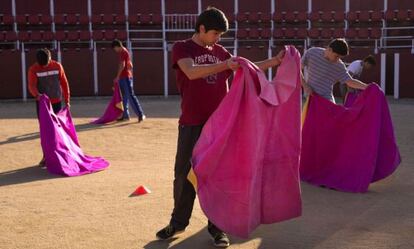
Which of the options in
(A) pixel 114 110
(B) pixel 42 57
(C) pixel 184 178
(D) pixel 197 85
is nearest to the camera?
(D) pixel 197 85

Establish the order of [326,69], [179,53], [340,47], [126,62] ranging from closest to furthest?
[179,53] → [340,47] → [326,69] → [126,62]

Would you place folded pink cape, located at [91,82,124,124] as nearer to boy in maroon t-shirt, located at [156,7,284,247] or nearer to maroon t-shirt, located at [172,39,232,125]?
boy in maroon t-shirt, located at [156,7,284,247]

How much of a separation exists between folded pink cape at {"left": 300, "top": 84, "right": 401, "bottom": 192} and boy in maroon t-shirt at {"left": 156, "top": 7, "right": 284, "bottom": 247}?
214 cm

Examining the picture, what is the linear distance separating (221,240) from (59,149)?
11.0ft

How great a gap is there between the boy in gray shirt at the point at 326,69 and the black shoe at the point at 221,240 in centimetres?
244

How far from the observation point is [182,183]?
3.80 metres

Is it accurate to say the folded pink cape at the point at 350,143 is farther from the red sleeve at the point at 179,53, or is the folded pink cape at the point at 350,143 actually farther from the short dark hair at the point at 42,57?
the short dark hair at the point at 42,57

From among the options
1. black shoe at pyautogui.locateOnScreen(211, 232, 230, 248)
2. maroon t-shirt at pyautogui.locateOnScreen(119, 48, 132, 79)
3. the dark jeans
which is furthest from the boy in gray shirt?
maroon t-shirt at pyautogui.locateOnScreen(119, 48, 132, 79)

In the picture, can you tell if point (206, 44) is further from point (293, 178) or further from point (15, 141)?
point (15, 141)

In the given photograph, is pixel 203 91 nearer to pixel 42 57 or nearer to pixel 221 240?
pixel 221 240

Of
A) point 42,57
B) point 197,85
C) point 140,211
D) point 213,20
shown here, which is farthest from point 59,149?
point 213,20

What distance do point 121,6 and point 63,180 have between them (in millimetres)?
13417

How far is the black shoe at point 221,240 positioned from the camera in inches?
146

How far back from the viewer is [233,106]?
356cm
